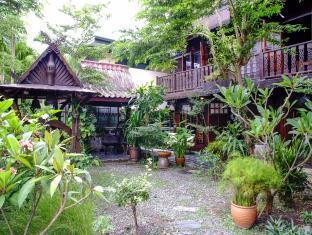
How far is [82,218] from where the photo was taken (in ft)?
11.4

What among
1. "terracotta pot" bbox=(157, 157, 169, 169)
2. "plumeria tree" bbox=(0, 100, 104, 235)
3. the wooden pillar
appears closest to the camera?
"plumeria tree" bbox=(0, 100, 104, 235)

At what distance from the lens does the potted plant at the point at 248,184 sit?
407 centimetres

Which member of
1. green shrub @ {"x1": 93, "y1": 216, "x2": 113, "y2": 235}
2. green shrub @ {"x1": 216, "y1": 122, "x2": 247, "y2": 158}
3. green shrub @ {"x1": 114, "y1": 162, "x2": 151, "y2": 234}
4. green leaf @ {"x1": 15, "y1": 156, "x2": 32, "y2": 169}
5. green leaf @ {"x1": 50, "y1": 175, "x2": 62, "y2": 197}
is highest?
green leaf @ {"x1": 15, "y1": 156, "x2": 32, "y2": 169}

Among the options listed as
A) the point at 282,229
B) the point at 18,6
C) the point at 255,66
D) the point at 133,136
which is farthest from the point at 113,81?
the point at 282,229

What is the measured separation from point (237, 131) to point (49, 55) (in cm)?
501

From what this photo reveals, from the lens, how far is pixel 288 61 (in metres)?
8.54

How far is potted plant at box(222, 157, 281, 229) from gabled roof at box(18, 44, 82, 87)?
14.4 ft

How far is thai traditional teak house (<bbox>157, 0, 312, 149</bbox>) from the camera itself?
8195 millimetres

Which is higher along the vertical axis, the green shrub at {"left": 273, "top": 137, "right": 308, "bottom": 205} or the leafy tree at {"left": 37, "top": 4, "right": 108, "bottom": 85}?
the leafy tree at {"left": 37, "top": 4, "right": 108, "bottom": 85}

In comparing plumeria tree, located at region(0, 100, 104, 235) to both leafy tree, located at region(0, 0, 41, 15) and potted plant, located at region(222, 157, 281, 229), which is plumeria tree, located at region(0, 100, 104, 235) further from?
leafy tree, located at region(0, 0, 41, 15)

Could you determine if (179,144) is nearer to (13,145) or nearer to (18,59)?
(13,145)

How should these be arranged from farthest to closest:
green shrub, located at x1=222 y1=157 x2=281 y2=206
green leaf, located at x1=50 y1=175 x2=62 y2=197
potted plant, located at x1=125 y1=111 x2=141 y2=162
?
potted plant, located at x1=125 y1=111 x2=141 y2=162
green shrub, located at x1=222 y1=157 x2=281 y2=206
green leaf, located at x1=50 y1=175 x2=62 y2=197

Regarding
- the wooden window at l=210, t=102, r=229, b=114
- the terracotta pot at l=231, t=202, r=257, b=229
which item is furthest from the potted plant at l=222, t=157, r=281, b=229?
the wooden window at l=210, t=102, r=229, b=114

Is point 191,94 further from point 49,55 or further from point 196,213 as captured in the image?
point 196,213
